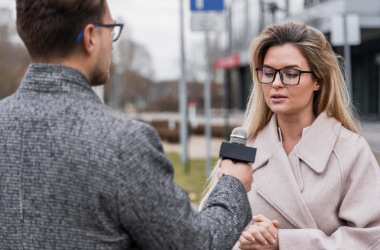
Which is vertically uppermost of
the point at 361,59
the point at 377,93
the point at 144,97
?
the point at 361,59

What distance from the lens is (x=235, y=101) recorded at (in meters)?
43.5

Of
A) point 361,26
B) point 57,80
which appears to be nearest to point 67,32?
point 57,80

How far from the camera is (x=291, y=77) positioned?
7.64 feet

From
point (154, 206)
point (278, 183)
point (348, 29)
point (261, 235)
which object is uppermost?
point (348, 29)

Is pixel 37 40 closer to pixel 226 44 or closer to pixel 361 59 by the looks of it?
pixel 361 59

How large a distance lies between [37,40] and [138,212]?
0.61 metres

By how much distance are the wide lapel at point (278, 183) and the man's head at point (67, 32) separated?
4.29 ft

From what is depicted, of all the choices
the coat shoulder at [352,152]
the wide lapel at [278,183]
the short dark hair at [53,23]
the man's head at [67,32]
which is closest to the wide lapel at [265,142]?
the wide lapel at [278,183]

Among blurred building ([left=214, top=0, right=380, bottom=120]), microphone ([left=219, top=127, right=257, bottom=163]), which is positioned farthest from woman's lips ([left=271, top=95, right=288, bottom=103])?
blurred building ([left=214, top=0, right=380, bottom=120])

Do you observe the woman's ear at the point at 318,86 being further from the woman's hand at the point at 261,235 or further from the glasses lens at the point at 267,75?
the woman's hand at the point at 261,235

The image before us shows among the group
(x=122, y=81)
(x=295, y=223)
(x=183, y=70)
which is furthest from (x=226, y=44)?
(x=295, y=223)

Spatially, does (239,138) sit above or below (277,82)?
below

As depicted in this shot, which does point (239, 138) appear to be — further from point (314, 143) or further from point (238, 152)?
point (314, 143)

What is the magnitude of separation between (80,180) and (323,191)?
1.40m
